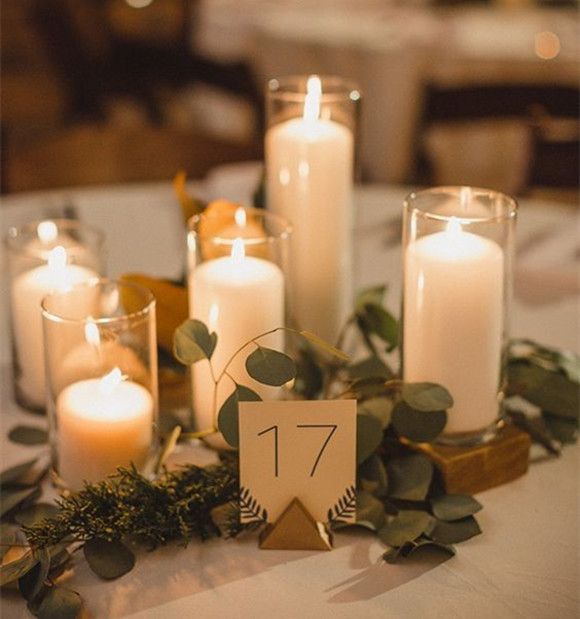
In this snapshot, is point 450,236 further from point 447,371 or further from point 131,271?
point 131,271

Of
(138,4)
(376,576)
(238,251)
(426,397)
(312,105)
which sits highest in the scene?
(138,4)

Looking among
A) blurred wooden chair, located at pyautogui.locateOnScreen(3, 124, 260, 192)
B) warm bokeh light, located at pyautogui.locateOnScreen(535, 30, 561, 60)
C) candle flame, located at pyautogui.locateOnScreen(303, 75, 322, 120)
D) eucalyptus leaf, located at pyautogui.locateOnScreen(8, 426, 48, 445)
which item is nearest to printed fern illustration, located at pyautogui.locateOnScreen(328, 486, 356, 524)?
eucalyptus leaf, located at pyautogui.locateOnScreen(8, 426, 48, 445)

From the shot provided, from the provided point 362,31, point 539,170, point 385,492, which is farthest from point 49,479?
point 362,31

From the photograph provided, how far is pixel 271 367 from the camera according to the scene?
78 centimetres

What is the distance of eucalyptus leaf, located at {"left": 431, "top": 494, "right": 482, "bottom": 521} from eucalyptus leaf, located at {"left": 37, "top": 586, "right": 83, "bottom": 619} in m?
0.30

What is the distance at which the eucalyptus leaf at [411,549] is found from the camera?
0.79 metres

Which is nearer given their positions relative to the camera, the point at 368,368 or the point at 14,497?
the point at 14,497

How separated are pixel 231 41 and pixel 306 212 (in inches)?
100.0

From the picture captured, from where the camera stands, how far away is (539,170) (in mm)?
2490

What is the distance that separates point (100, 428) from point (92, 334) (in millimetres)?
82

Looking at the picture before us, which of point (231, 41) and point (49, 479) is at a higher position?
point (231, 41)

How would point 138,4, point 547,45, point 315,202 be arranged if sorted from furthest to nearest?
point 138,4, point 547,45, point 315,202

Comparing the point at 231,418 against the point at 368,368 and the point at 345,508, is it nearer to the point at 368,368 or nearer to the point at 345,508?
the point at 345,508

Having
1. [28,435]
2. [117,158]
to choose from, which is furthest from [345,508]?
[117,158]
